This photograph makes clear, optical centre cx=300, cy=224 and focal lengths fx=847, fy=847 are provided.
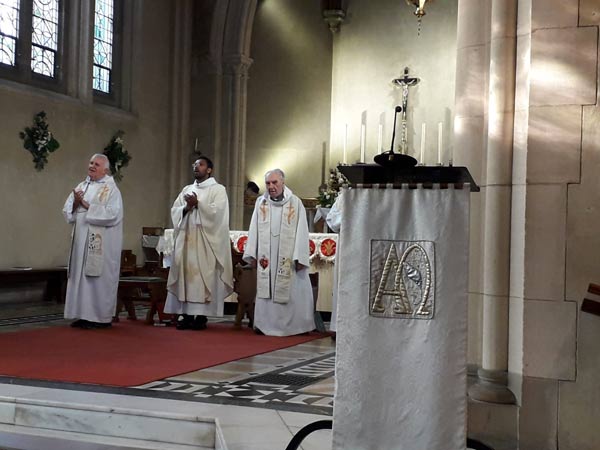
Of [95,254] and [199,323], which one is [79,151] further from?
[199,323]

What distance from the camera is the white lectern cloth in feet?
9.87

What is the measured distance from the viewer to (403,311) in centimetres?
308

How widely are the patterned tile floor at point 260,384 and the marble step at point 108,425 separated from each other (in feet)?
1.31

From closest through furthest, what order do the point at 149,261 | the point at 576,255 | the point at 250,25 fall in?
the point at 576,255 < the point at 149,261 < the point at 250,25

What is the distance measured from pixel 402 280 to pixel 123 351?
4.11 meters

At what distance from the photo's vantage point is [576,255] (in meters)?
3.70

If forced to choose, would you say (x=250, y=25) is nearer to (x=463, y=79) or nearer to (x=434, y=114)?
(x=434, y=114)

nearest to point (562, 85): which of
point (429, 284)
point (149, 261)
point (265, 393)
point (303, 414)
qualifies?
point (429, 284)

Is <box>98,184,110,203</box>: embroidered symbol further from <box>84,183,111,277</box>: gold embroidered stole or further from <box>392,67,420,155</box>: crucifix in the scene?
<box>392,67,420,155</box>: crucifix

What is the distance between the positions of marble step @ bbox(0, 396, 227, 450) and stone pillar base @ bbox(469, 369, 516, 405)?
1.23m

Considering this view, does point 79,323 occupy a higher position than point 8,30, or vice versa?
point 8,30

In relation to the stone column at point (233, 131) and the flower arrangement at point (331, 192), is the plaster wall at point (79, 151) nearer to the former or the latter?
the stone column at point (233, 131)

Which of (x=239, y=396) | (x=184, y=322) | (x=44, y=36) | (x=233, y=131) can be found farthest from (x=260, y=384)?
(x=233, y=131)

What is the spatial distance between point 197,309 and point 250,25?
7.29 metres
